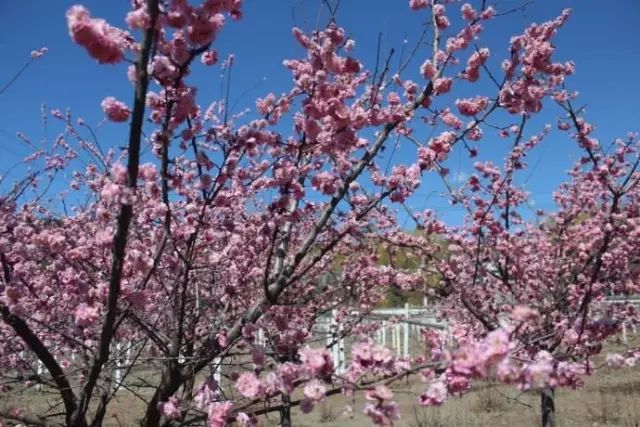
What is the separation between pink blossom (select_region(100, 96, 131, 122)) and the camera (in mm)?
1824

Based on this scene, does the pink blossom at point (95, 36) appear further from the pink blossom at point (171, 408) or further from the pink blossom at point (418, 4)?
the pink blossom at point (418, 4)

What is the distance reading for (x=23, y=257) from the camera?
3.87 meters

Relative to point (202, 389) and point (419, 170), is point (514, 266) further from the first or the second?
point (202, 389)

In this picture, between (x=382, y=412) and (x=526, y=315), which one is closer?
(x=526, y=315)

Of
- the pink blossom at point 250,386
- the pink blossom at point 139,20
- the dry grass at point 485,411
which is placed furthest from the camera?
the dry grass at point 485,411

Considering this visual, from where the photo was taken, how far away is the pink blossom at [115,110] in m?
1.82

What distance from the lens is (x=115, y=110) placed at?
1822 millimetres

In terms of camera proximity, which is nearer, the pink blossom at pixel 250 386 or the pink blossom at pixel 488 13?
the pink blossom at pixel 250 386

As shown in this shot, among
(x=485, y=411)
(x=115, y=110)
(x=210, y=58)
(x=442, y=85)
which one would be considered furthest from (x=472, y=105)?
(x=485, y=411)

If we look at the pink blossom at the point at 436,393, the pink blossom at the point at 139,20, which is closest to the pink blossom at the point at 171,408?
the pink blossom at the point at 436,393

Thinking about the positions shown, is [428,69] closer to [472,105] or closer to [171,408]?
[472,105]

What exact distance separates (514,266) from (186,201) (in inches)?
179

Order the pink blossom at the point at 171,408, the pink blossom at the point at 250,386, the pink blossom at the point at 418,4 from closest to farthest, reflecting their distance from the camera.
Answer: the pink blossom at the point at 250,386 < the pink blossom at the point at 171,408 < the pink blossom at the point at 418,4

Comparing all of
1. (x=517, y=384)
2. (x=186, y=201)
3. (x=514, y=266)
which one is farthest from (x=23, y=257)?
(x=514, y=266)
